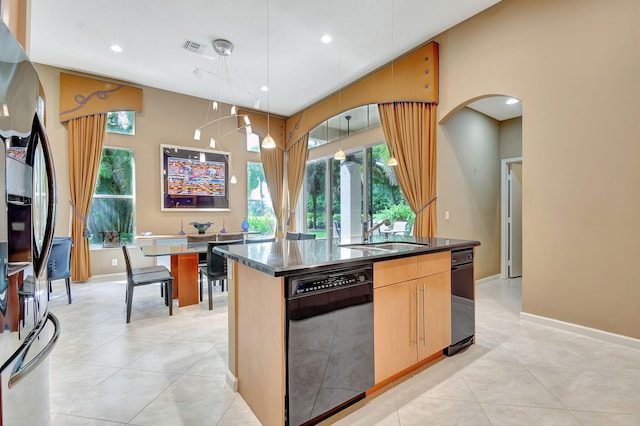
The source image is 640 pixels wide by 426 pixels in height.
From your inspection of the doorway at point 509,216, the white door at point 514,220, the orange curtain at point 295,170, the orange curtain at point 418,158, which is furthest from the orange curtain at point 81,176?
the white door at point 514,220

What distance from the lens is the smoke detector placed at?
3.87 m

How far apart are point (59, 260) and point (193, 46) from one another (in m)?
3.21

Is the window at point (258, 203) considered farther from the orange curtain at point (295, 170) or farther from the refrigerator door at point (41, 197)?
the refrigerator door at point (41, 197)

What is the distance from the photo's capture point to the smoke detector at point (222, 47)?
3.87 metres

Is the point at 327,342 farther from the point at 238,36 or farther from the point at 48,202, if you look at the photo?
the point at 238,36

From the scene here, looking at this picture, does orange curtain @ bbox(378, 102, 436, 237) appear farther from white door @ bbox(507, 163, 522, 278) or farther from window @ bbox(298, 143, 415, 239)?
white door @ bbox(507, 163, 522, 278)

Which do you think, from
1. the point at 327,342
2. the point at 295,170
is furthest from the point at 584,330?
the point at 295,170

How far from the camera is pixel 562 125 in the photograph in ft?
9.49

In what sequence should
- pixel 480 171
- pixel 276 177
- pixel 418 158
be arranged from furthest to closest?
pixel 276 177 < pixel 480 171 < pixel 418 158

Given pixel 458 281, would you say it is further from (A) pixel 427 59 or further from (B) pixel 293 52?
(B) pixel 293 52

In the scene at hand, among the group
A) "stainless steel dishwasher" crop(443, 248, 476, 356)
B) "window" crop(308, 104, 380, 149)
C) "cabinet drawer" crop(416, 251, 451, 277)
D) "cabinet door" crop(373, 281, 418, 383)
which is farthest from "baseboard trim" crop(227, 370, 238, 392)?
"window" crop(308, 104, 380, 149)

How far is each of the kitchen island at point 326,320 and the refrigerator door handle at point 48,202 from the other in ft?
2.81

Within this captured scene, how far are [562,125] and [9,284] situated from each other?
Answer: 404 centimetres

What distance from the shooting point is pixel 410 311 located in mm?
2027
